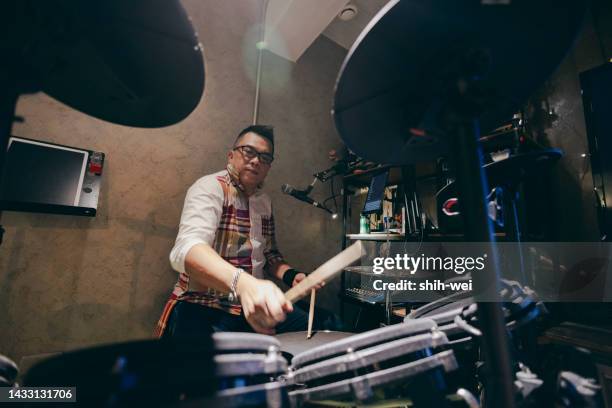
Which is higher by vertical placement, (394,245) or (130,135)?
(130,135)

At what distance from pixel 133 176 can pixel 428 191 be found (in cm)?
235

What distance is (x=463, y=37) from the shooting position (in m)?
0.48

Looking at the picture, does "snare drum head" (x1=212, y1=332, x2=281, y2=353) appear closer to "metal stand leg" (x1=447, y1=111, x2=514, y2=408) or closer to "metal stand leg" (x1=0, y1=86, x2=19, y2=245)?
"metal stand leg" (x1=447, y1=111, x2=514, y2=408)

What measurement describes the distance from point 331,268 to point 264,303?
23cm

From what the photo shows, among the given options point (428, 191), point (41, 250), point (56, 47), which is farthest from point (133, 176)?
point (428, 191)

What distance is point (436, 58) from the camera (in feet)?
1.64

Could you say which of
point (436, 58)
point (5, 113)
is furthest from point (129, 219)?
point (436, 58)

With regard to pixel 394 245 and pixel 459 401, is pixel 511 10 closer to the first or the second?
pixel 459 401

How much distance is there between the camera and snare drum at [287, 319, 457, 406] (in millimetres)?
458

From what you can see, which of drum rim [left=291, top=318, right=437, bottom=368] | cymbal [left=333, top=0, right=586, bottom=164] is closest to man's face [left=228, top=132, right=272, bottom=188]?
cymbal [left=333, top=0, right=586, bottom=164]

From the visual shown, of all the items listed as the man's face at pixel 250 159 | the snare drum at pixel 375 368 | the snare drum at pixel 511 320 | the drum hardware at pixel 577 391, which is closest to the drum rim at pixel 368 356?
the snare drum at pixel 375 368

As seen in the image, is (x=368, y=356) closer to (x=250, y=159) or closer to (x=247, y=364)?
(x=247, y=364)

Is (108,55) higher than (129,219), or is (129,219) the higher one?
(108,55)

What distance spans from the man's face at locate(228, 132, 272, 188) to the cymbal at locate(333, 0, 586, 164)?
104 centimetres
